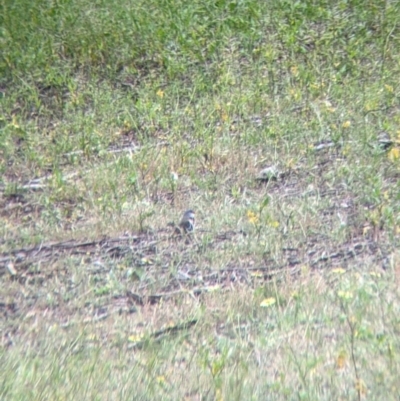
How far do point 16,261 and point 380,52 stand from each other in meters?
4.47

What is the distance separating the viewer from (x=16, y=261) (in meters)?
5.22

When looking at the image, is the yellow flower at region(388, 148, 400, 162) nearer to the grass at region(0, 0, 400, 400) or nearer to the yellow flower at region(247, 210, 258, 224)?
the grass at region(0, 0, 400, 400)

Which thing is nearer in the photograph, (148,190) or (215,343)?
(215,343)

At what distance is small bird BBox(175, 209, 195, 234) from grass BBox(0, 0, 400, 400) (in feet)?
0.24

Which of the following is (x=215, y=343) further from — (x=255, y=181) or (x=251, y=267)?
(x=255, y=181)

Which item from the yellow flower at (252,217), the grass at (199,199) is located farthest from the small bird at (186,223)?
the yellow flower at (252,217)

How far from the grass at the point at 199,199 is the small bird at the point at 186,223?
73 millimetres

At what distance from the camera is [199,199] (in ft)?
19.6

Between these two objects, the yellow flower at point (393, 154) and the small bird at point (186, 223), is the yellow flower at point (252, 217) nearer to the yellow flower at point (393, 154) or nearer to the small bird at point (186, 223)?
the small bird at point (186, 223)

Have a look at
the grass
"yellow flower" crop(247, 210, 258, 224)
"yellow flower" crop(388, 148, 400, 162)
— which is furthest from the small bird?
"yellow flower" crop(388, 148, 400, 162)

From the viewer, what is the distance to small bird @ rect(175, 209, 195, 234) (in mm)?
5438

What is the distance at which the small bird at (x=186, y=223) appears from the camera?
5438 mm

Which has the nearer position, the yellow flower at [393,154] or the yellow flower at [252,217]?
the yellow flower at [252,217]

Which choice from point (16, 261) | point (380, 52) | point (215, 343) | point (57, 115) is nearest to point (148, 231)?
point (16, 261)
